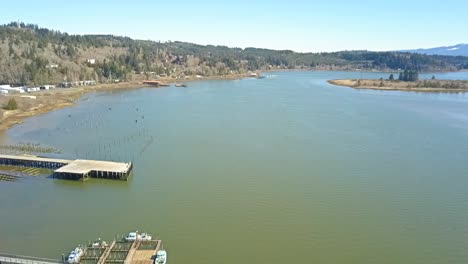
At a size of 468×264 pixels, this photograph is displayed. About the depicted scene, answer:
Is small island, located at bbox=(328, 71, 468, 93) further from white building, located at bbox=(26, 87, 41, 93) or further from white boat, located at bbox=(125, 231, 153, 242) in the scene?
white boat, located at bbox=(125, 231, 153, 242)

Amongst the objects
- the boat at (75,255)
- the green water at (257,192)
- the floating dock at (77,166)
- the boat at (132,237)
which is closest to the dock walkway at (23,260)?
the boat at (75,255)

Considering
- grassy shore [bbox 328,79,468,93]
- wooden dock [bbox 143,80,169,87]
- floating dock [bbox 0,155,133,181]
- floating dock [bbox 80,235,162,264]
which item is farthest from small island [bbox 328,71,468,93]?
A: floating dock [bbox 80,235,162,264]

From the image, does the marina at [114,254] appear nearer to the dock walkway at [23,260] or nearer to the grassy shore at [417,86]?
the dock walkway at [23,260]

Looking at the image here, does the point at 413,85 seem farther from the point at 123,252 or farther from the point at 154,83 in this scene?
the point at 123,252

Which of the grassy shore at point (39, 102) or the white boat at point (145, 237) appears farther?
the grassy shore at point (39, 102)

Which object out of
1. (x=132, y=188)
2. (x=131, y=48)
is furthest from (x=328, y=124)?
(x=131, y=48)

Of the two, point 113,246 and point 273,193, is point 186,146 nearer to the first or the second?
point 273,193

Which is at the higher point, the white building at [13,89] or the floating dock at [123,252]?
the white building at [13,89]

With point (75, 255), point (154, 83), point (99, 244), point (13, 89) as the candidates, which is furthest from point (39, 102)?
point (75, 255)
